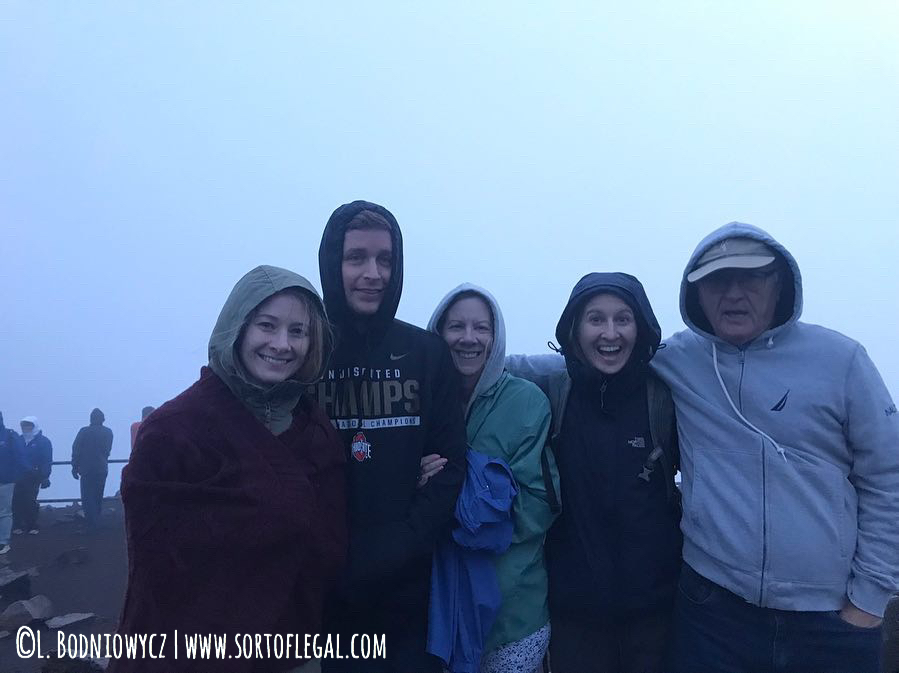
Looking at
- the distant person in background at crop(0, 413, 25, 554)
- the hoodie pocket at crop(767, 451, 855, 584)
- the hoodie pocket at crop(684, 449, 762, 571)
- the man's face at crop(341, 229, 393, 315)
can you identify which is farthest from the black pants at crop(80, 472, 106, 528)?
the hoodie pocket at crop(767, 451, 855, 584)

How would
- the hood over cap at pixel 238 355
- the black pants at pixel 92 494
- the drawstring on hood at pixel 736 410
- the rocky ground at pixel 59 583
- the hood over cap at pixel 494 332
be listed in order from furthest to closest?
the black pants at pixel 92 494
the rocky ground at pixel 59 583
the hood over cap at pixel 494 332
the drawstring on hood at pixel 736 410
the hood over cap at pixel 238 355

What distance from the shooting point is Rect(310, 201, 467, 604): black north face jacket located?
2592mm

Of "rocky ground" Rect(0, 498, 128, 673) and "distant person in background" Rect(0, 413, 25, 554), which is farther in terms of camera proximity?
"distant person in background" Rect(0, 413, 25, 554)

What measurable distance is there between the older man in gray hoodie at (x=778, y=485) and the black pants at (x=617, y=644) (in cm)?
11

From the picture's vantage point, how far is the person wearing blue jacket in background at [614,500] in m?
2.84

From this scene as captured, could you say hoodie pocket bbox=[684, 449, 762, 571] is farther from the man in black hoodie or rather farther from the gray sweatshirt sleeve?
the man in black hoodie

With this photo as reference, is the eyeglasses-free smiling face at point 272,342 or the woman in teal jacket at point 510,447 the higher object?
the eyeglasses-free smiling face at point 272,342

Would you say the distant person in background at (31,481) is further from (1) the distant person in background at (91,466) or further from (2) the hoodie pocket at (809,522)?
(2) the hoodie pocket at (809,522)

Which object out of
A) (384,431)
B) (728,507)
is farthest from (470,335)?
(728,507)

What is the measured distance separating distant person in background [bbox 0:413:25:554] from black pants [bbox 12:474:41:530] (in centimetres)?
156

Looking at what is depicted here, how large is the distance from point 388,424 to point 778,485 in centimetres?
170

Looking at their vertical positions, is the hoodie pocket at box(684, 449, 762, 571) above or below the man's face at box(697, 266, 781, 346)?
below

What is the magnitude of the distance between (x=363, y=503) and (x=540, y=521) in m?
0.86

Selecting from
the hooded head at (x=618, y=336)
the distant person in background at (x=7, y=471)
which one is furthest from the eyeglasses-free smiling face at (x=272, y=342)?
the distant person in background at (x=7, y=471)
